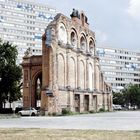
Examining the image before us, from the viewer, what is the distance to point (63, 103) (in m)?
66.1

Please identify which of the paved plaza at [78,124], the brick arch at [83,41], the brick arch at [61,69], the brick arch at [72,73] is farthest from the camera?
the brick arch at [83,41]

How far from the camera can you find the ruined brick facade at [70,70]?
6259 cm

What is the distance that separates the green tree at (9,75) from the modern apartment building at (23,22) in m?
71.6

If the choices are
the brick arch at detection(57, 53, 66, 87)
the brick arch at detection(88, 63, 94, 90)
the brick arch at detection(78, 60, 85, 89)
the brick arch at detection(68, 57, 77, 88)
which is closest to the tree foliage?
the brick arch at detection(88, 63, 94, 90)

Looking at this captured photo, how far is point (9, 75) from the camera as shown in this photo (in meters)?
77.9

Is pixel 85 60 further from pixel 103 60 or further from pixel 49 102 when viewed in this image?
pixel 103 60

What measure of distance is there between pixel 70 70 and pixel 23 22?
95.0 metres

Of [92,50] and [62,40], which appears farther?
[92,50]

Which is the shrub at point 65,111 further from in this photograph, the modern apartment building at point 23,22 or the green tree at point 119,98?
the modern apartment building at point 23,22

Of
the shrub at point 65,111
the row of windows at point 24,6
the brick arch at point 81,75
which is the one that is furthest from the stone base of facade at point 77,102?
the row of windows at point 24,6

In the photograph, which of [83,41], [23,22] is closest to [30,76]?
[83,41]

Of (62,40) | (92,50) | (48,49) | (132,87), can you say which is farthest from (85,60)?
(132,87)

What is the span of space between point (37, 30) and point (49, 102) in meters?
106

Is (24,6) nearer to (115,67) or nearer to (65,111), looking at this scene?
(115,67)
